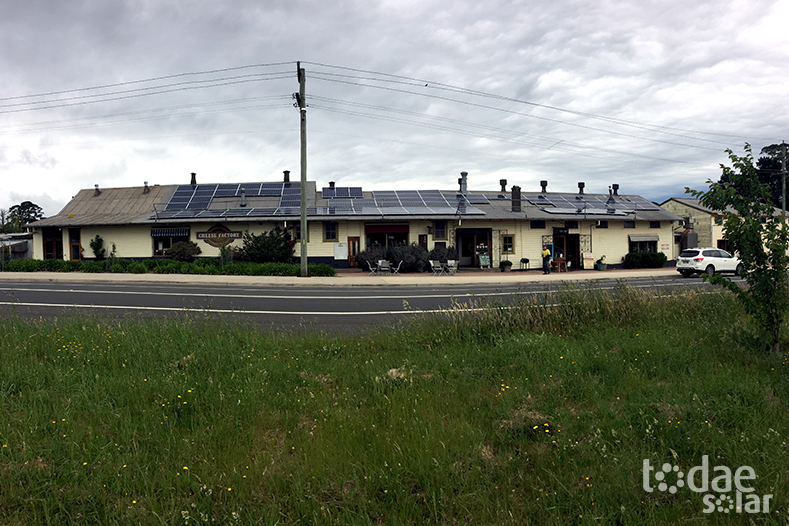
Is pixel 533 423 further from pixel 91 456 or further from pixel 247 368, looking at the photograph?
pixel 91 456

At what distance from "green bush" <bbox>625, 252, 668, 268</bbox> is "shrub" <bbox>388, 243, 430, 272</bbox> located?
15.8 meters

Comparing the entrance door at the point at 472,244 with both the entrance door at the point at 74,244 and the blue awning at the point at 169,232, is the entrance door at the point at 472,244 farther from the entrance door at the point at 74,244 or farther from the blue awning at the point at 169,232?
the entrance door at the point at 74,244

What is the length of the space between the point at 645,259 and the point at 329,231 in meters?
22.8

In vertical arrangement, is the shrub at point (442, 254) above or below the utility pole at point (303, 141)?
below

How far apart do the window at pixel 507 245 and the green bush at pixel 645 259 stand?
29.3ft

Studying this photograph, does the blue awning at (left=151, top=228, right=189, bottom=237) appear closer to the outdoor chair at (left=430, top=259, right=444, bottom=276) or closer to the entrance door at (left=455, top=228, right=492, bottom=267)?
the outdoor chair at (left=430, top=259, right=444, bottom=276)

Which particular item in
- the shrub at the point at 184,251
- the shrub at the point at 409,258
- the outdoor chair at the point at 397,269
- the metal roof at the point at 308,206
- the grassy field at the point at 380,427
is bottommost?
the grassy field at the point at 380,427

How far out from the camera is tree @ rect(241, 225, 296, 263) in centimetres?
2697

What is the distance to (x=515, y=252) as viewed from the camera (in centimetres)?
3006

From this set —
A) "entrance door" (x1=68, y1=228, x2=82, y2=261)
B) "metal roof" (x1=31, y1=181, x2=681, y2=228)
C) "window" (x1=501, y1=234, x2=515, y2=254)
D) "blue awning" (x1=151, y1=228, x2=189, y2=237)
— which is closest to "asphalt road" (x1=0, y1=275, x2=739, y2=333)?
"metal roof" (x1=31, y1=181, x2=681, y2=228)

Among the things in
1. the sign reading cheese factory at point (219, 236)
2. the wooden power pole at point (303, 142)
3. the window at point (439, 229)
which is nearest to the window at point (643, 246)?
the window at point (439, 229)

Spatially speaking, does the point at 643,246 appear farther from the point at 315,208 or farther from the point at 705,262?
the point at 315,208

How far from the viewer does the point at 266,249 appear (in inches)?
1064

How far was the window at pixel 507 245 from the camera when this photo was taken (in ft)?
98.4
